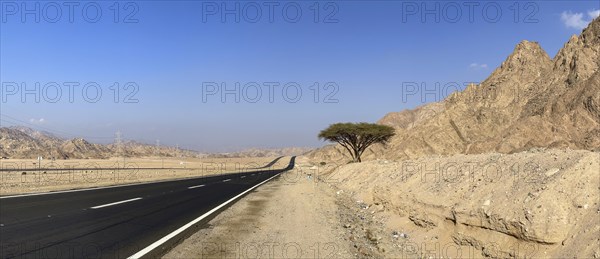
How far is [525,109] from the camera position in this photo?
5744cm

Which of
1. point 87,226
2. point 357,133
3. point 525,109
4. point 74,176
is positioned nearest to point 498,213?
point 87,226

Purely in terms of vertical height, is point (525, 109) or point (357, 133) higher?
point (525, 109)

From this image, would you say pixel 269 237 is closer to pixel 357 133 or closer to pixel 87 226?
pixel 87 226

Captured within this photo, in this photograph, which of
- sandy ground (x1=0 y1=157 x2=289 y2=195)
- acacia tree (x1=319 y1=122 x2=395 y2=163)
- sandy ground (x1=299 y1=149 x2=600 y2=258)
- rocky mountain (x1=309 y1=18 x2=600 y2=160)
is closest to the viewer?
sandy ground (x1=299 y1=149 x2=600 y2=258)

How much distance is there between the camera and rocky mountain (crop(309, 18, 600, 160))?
44.6m

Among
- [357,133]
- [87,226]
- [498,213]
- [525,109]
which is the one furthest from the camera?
[357,133]

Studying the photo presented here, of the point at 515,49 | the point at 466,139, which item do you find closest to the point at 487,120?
the point at 466,139

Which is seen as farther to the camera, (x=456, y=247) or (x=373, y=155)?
(x=373, y=155)

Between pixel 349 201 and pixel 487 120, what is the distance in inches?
1917

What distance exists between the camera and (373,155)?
88.7 meters

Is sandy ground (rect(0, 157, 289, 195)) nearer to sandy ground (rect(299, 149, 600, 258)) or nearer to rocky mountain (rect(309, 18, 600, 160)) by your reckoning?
sandy ground (rect(299, 149, 600, 258))

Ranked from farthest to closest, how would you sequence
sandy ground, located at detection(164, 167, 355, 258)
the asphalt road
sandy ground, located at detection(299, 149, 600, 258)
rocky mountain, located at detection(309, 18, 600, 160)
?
rocky mountain, located at detection(309, 18, 600, 160)
sandy ground, located at detection(164, 167, 355, 258)
the asphalt road
sandy ground, located at detection(299, 149, 600, 258)

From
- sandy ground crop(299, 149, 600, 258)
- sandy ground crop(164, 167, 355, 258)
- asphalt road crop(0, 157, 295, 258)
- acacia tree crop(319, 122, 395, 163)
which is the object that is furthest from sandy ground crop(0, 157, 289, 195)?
acacia tree crop(319, 122, 395, 163)

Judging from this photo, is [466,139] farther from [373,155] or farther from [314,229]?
[314,229]
